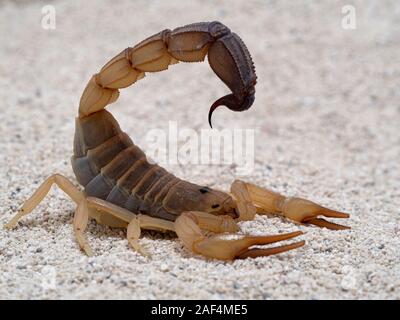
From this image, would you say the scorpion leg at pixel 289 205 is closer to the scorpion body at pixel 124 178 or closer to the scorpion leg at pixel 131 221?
the scorpion body at pixel 124 178

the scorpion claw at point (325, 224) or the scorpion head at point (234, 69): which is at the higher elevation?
the scorpion head at point (234, 69)

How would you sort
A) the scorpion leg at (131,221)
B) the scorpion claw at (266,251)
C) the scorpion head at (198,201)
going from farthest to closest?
the scorpion head at (198,201)
the scorpion leg at (131,221)
the scorpion claw at (266,251)

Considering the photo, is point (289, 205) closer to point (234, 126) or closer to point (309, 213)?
point (309, 213)

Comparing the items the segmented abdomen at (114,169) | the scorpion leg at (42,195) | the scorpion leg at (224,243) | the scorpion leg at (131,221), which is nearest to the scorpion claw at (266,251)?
the scorpion leg at (224,243)

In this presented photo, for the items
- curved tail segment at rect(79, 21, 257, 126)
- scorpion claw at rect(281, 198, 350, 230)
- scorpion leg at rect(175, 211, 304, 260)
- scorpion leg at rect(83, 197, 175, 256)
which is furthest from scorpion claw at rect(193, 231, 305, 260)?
curved tail segment at rect(79, 21, 257, 126)

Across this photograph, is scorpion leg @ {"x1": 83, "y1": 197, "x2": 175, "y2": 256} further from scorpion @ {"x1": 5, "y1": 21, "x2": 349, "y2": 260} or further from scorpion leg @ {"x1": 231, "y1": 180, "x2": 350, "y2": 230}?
scorpion leg @ {"x1": 231, "y1": 180, "x2": 350, "y2": 230}
